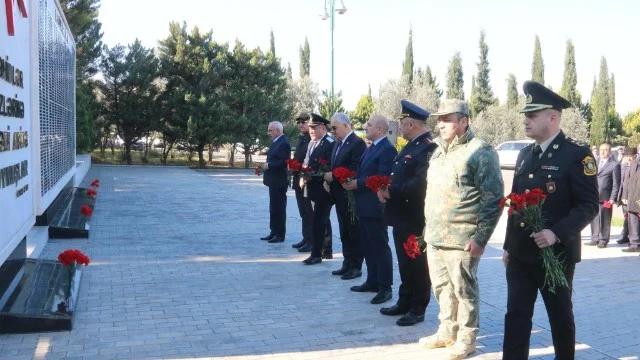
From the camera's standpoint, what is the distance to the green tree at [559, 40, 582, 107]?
47.9 meters

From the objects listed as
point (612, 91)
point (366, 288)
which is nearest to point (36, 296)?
point (366, 288)

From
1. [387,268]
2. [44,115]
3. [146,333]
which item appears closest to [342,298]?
[387,268]

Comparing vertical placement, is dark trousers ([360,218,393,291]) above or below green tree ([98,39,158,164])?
below

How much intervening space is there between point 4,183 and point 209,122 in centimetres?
2505

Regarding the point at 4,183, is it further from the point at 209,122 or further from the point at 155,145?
the point at 155,145

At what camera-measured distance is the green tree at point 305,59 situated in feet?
193

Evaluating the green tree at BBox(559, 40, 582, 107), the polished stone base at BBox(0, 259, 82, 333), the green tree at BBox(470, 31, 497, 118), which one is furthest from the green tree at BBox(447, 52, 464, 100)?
the polished stone base at BBox(0, 259, 82, 333)

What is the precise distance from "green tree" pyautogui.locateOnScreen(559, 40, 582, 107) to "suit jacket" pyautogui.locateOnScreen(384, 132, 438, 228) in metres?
47.4

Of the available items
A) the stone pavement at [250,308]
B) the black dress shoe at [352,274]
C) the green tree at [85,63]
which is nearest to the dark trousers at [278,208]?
the stone pavement at [250,308]

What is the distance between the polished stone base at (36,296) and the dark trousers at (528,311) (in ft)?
11.4

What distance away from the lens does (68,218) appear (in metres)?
9.87

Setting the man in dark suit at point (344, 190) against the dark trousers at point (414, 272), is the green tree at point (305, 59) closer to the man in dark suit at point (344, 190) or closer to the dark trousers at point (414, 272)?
the man in dark suit at point (344, 190)

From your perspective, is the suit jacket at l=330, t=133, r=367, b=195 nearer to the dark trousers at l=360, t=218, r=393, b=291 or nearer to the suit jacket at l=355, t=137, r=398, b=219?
the suit jacket at l=355, t=137, r=398, b=219

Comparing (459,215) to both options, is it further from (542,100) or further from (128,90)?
(128,90)
